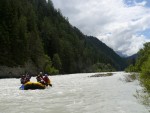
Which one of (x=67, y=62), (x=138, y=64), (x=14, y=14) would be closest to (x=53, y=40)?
(x=67, y=62)

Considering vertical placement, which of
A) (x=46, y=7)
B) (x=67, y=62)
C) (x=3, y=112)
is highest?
(x=46, y=7)

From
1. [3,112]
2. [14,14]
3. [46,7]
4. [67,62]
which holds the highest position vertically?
[46,7]

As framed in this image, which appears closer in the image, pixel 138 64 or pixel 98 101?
pixel 98 101

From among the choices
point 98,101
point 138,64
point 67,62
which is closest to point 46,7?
point 67,62

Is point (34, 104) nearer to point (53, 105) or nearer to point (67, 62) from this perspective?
point (53, 105)

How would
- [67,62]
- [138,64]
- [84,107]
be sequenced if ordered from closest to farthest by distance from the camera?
[84,107] < [138,64] < [67,62]

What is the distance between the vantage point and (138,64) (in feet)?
181

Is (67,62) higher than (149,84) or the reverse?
higher

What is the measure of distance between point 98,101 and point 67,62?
372 feet

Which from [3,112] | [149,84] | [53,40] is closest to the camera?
[149,84]

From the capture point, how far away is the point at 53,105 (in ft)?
87.2

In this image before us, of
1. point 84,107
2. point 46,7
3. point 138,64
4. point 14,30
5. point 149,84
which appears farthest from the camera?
point 46,7

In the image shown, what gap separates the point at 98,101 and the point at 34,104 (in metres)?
5.47

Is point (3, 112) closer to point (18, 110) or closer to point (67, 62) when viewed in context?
point (18, 110)
